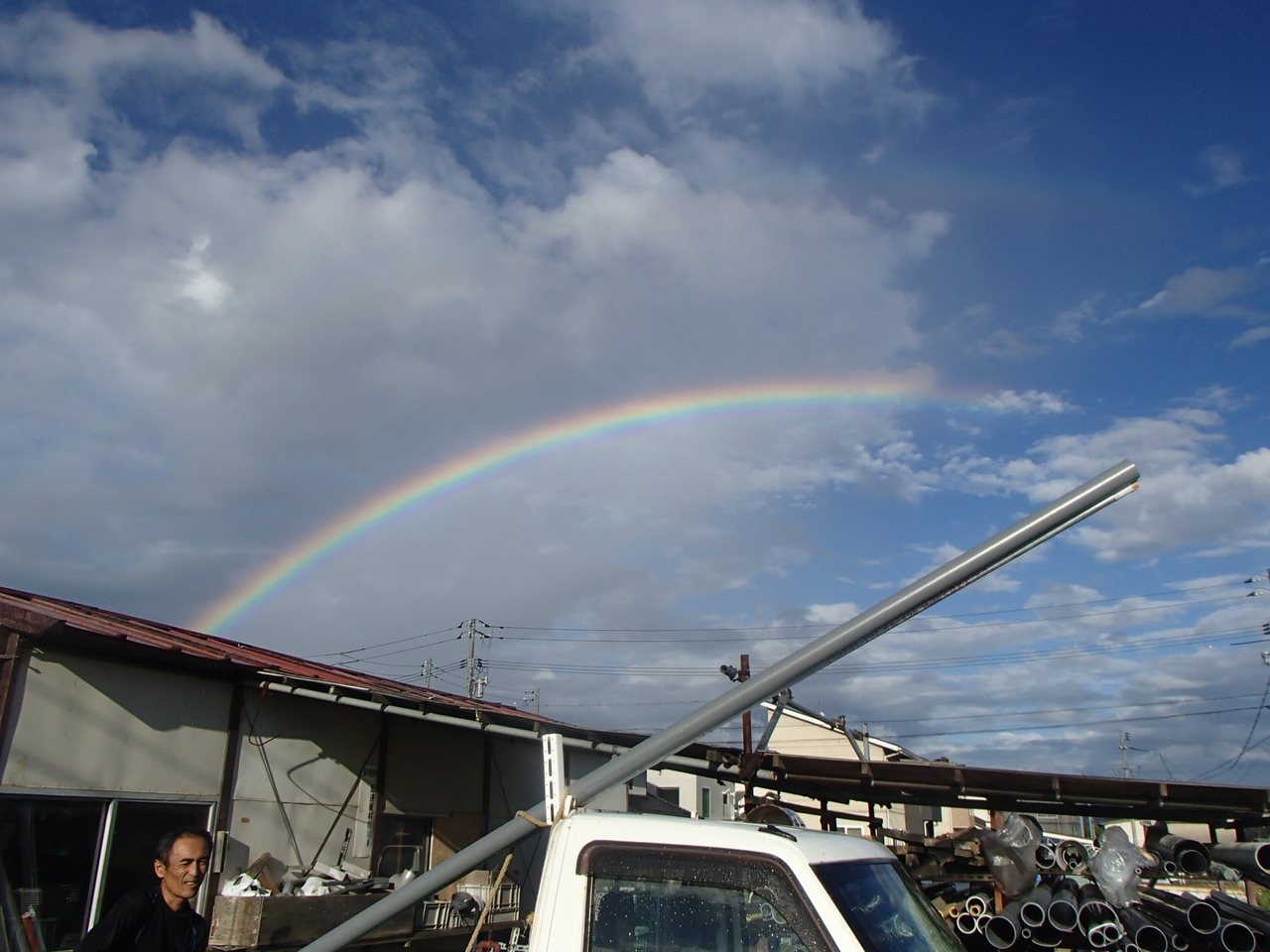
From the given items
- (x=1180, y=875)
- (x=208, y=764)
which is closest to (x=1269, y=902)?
(x=1180, y=875)

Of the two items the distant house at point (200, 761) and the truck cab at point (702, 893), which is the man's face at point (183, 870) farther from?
the distant house at point (200, 761)

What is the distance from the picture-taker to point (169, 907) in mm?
4039

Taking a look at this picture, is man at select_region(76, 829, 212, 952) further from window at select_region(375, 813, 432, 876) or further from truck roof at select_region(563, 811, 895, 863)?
window at select_region(375, 813, 432, 876)

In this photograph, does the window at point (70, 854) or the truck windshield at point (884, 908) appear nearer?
the truck windshield at point (884, 908)

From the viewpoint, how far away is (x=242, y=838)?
10055 millimetres

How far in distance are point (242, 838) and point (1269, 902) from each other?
40.7 feet

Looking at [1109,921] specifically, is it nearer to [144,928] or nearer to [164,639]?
[144,928]

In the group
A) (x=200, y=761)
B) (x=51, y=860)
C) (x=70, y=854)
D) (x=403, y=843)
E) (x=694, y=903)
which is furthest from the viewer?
(x=403, y=843)

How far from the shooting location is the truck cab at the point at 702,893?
9.89 ft

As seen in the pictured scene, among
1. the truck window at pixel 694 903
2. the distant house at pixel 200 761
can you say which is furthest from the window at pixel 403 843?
the truck window at pixel 694 903

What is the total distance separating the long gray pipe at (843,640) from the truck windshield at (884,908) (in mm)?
623

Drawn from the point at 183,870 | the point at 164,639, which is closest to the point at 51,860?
the point at 164,639

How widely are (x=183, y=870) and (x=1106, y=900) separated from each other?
218 inches

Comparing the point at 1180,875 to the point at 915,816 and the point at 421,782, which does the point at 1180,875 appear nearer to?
the point at 421,782
